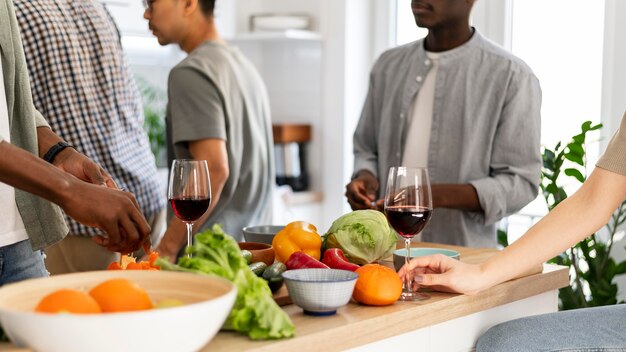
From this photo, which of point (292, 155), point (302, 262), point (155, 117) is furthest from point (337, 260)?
point (155, 117)

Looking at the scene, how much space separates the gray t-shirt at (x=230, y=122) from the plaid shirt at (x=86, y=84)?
0.49ft

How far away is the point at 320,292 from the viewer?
4.53 ft

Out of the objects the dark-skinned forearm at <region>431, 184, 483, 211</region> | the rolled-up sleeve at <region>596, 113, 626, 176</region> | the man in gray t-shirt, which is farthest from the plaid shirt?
the rolled-up sleeve at <region>596, 113, 626, 176</region>

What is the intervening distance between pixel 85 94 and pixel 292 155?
2.02m

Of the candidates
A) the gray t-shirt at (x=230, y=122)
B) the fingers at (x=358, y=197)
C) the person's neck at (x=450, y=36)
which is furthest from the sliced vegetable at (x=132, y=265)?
the person's neck at (x=450, y=36)

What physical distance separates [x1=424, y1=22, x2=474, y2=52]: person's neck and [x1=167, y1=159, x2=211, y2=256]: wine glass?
126cm

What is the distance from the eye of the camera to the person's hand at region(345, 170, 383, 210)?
2.46 m

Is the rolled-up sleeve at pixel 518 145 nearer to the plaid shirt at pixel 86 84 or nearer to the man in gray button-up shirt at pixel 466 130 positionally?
the man in gray button-up shirt at pixel 466 130

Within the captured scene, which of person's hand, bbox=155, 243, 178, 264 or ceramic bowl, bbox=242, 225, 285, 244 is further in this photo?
person's hand, bbox=155, 243, 178, 264

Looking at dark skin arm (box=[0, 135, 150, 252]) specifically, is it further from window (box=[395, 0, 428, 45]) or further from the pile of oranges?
window (box=[395, 0, 428, 45])

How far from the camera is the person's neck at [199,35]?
2.74 metres

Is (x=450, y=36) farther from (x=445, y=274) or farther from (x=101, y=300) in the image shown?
(x=101, y=300)

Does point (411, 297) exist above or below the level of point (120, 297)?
below

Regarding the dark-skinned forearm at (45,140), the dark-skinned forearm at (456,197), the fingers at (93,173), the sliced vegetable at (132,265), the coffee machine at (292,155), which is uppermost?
the dark-skinned forearm at (45,140)
